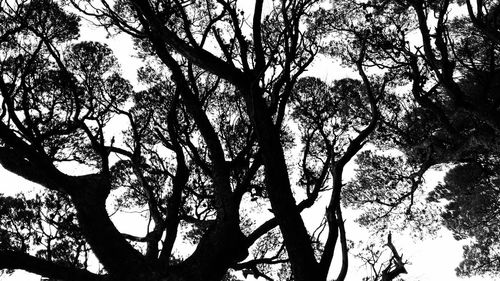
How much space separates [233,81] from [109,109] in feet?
18.7

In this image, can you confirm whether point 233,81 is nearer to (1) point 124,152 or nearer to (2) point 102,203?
(2) point 102,203

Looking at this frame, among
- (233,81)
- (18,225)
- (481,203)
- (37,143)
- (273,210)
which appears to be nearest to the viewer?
(273,210)

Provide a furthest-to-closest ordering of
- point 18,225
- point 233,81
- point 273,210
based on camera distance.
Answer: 1. point 18,225
2. point 233,81
3. point 273,210

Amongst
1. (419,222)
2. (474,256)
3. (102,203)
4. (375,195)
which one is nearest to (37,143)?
(102,203)

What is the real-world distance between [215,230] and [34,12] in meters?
7.19

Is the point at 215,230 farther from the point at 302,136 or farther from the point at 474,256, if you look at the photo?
the point at 474,256

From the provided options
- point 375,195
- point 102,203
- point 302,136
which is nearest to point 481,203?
point 375,195

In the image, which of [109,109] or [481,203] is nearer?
[109,109]

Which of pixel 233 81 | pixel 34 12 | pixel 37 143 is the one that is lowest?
pixel 233 81

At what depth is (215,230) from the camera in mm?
3848

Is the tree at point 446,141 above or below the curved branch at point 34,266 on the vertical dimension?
above

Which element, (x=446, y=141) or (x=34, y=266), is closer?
(x=34, y=266)

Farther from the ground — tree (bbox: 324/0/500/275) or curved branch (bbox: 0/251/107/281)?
tree (bbox: 324/0/500/275)

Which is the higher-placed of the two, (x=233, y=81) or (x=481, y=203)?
(x=481, y=203)
